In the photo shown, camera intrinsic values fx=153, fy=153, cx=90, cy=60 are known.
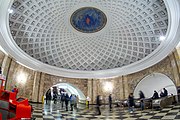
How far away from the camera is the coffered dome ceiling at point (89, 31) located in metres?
13.8

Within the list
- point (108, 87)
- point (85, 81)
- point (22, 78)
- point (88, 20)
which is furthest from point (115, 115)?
point (85, 81)

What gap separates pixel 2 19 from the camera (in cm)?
1127

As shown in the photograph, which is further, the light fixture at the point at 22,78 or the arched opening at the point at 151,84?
the arched opening at the point at 151,84

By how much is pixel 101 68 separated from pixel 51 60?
674cm

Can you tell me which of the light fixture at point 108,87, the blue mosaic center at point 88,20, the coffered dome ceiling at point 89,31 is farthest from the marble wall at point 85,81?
the blue mosaic center at point 88,20

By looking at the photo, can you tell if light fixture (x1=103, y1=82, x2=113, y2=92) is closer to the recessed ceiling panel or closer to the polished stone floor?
the recessed ceiling panel

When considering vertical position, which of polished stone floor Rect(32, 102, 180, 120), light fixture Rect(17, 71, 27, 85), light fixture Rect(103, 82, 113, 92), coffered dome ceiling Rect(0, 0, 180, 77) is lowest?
polished stone floor Rect(32, 102, 180, 120)

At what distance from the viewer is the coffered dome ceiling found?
1384 centimetres

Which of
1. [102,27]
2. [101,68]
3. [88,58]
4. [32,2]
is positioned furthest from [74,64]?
[32,2]

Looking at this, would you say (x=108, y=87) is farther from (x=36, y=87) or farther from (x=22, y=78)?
(x=22, y=78)

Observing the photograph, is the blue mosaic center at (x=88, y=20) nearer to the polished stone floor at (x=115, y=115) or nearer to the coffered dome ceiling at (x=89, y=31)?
the coffered dome ceiling at (x=89, y=31)

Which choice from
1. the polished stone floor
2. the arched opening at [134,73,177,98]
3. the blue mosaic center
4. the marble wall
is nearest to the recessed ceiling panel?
the blue mosaic center

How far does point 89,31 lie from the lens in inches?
702

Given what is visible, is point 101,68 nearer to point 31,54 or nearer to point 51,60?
point 51,60
